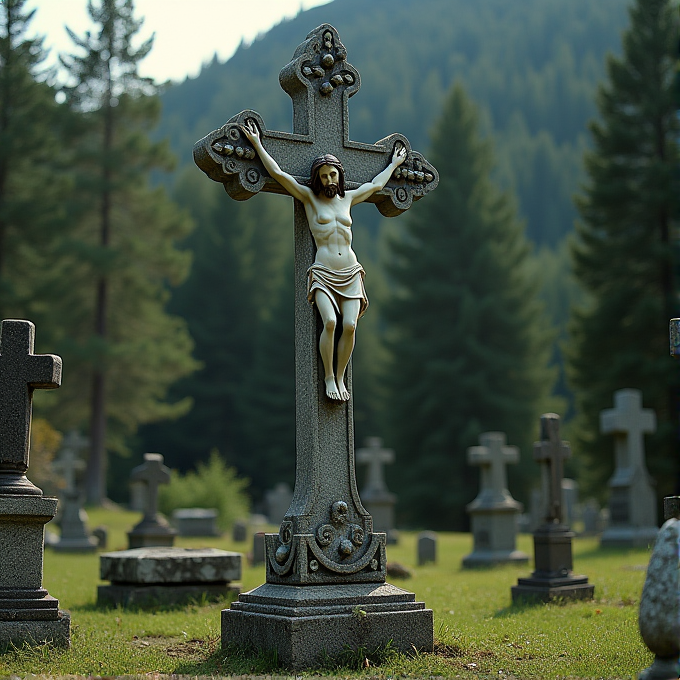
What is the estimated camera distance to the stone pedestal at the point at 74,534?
1694cm

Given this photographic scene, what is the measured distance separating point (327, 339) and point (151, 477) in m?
7.58

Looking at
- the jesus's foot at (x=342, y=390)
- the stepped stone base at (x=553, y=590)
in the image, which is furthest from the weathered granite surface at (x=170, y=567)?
the jesus's foot at (x=342, y=390)

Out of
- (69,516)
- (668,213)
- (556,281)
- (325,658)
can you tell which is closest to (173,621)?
(325,658)

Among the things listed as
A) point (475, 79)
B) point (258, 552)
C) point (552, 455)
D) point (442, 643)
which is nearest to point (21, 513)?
point (442, 643)

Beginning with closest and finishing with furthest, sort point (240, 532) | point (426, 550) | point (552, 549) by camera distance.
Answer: point (552, 549) < point (426, 550) < point (240, 532)

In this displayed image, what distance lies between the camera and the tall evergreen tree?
99.5ft

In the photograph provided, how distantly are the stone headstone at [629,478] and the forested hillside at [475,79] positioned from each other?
213ft

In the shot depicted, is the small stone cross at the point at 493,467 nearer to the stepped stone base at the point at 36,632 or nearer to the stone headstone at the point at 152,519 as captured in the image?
the stone headstone at the point at 152,519

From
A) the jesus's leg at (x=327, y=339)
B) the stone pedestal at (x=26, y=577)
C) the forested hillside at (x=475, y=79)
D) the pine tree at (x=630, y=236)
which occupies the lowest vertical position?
the stone pedestal at (x=26, y=577)

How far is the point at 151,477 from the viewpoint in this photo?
42.8ft

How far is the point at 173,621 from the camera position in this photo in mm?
7426

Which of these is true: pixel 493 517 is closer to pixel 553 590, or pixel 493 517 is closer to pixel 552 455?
pixel 552 455

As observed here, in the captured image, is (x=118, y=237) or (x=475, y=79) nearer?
(x=118, y=237)

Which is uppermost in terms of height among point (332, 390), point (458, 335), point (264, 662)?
point (458, 335)
